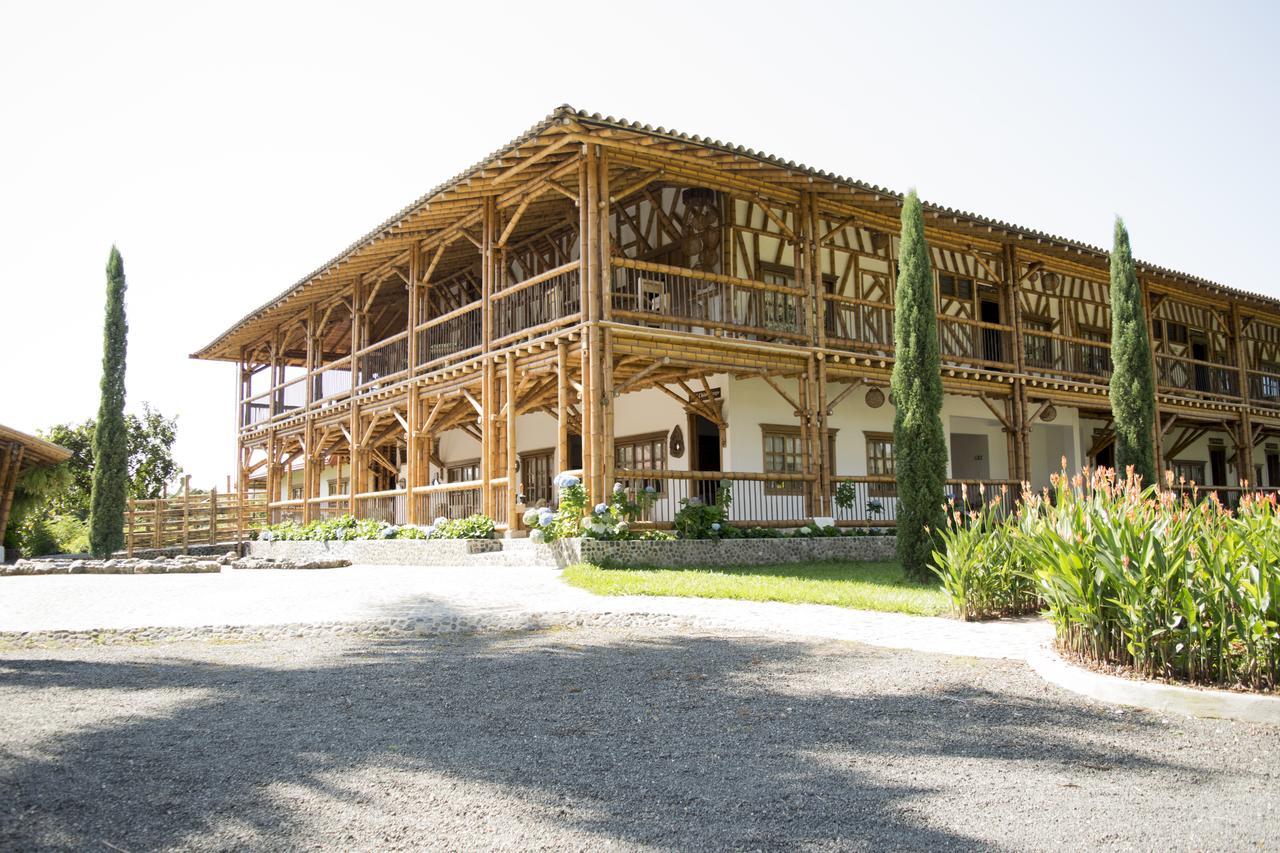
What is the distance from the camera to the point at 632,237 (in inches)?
719

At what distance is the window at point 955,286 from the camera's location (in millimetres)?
20344

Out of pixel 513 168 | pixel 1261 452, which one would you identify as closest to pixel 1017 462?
pixel 513 168

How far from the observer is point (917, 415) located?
1219 centimetres

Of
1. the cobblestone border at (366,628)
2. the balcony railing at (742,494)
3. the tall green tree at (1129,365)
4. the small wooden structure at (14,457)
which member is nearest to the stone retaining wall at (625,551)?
the balcony railing at (742,494)

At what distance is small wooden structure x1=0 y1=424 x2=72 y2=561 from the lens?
1888cm

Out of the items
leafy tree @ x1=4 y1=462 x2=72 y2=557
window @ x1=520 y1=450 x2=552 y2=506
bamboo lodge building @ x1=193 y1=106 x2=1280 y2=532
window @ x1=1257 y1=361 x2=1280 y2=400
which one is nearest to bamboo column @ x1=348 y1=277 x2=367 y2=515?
bamboo lodge building @ x1=193 y1=106 x2=1280 y2=532

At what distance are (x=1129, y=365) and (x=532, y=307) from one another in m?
11.0

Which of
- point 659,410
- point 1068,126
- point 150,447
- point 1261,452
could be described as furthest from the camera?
point 150,447

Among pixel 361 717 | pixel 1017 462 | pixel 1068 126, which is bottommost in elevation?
pixel 361 717

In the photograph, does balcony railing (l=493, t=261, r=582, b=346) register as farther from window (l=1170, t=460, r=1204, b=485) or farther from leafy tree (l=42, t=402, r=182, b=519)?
leafy tree (l=42, t=402, r=182, b=519)

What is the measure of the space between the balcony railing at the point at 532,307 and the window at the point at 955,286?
842 centimetres

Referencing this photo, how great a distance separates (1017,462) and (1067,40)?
9926 millimetres

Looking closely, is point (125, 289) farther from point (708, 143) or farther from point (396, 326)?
point (708, 143)

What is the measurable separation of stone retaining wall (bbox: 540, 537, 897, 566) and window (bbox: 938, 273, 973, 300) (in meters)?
7.13
